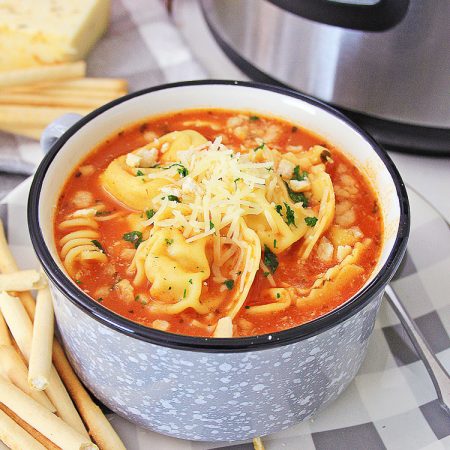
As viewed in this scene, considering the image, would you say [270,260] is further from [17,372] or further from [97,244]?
[17,372]

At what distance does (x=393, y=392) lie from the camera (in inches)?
70.9

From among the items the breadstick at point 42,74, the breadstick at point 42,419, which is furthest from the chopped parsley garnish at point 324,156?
the breadstick at point 42,74

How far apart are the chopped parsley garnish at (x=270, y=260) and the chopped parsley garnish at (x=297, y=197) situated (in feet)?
0.63

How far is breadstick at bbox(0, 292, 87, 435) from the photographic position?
5.63 feet

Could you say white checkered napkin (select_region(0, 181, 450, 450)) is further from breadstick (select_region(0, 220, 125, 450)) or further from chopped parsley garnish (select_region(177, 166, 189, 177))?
chopped parsley garnish (select_region(177, 166, 189, 177))

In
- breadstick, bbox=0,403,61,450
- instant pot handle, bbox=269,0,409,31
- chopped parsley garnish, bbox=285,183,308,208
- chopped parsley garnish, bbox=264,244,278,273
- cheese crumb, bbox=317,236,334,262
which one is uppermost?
instant pot handle, bbox=269,0,409,31

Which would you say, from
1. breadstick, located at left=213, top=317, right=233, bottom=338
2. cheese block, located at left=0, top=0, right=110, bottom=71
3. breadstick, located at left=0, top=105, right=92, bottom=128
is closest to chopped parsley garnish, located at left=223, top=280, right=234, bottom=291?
breadstick, located at left=213, top=317, right=233, bottom=338

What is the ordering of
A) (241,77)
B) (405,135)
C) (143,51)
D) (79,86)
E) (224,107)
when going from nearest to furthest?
(224,107)
(405,135)
(79,86)
(241,77)
(143,51)

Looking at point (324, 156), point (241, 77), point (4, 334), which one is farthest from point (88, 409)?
point (241, 77)

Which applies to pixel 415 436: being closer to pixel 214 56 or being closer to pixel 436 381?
pixel 436 381

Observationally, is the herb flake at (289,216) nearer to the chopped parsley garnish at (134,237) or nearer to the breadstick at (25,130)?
the chopped parsley garnish at (134,237)

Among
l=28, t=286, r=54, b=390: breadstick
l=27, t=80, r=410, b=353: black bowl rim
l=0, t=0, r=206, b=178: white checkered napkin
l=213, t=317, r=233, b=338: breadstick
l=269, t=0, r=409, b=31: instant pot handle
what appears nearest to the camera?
l=27, t=80, r=410, b=353: black bowl rim

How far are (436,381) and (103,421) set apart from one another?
2.60 feet

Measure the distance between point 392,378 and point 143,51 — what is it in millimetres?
1903
